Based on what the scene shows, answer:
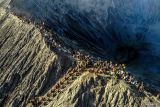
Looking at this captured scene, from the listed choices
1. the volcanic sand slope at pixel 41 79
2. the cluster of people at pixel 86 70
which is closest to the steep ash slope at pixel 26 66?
the volcanic sand slope at pixel 41 79

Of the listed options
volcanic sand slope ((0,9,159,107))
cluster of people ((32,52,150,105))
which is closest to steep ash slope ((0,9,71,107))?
volcanic sand slope ((0,9,159,107))

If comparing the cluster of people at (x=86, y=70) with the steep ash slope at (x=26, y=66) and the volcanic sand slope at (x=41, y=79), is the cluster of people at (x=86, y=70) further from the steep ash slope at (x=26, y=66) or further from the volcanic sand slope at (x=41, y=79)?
the steep ash slope at (x=26, y=66)

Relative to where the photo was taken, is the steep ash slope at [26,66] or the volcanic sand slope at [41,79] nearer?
the volcanic sand slope at [41,79]

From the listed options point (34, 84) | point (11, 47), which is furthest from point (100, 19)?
point (34, 84)


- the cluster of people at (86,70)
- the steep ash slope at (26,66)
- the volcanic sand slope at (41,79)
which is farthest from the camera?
the steep ash slope at (26,66)

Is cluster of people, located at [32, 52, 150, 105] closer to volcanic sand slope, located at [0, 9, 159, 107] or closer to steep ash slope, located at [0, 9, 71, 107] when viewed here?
volcanic sand slope, located at [0, 9, 159, 107]

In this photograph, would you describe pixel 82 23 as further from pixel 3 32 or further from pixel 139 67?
pixel 3 32

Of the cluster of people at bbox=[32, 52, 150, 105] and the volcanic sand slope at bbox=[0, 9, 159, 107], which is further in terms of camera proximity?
the cluster of people at bbox=[32, 52, 150, 105]

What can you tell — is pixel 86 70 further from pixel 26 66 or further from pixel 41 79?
pixel 26 66

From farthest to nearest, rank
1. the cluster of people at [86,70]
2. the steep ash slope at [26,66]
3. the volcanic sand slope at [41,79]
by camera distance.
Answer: the steep ash slope at [26,66], the cluster of people at [86,70], the volcanic sand slope at [41,79]
